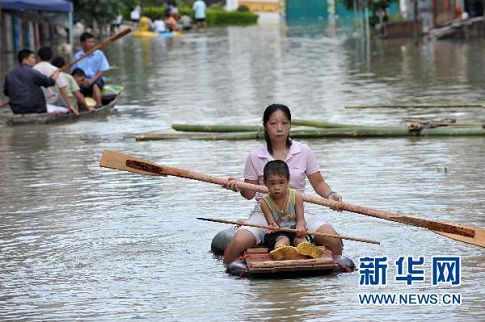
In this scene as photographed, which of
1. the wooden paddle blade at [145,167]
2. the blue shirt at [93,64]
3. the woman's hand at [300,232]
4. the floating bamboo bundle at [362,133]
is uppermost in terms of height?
the blue shirt at [93,64]

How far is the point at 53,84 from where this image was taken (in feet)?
61.3

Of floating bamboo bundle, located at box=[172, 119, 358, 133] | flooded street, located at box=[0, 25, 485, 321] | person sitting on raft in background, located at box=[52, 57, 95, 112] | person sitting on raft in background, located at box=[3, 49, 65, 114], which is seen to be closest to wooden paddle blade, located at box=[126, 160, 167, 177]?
flooded street, located at box=[0, 25, 485, 321]

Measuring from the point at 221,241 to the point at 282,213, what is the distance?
699 mm

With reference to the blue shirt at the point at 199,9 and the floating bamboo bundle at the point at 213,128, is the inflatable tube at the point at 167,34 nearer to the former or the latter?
the blue shirt at the point at 199,9

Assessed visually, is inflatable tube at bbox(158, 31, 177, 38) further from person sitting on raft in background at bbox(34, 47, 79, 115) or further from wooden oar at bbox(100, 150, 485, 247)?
wooden oar at bbox(100, 150, 485, 247)

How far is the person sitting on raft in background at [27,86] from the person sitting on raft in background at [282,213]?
1011 cm

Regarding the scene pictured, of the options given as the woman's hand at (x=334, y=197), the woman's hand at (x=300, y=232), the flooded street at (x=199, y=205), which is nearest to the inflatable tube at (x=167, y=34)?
the flooded street at (x=199, y=205)

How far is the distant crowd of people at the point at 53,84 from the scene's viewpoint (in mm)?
18719

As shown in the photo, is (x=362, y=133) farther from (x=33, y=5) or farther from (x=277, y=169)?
(x=33, y=5)

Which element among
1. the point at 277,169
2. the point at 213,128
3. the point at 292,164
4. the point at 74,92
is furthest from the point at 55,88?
the point at 277,169

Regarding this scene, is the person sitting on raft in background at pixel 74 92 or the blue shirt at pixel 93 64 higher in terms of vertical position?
the blue shirt at pixel 93 64

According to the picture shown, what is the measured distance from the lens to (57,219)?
11180 mm

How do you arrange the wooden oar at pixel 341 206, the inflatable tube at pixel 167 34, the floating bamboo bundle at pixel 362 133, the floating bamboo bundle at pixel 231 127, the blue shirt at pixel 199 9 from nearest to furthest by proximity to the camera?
1. the wooden oar at pixel 341 206
2. the floating bamboo bundle at pixel 362 133
3. the floating bamboo bundle at pixel 231 127
4. the inflatable tube at pixel 167 34
5. the blue shirt at pixel 199 9

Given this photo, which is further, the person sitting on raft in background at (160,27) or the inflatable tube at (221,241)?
the person sitting on raft in background at (160,27)
